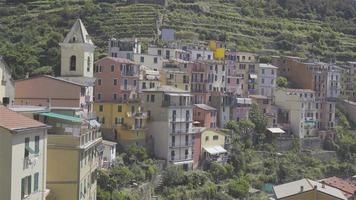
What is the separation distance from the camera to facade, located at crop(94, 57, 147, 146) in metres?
53.7

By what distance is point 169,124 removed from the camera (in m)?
54.3

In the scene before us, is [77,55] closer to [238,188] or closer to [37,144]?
[238,188]

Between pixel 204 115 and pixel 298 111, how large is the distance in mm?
15183

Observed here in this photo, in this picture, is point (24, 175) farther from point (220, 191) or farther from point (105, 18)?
point (105, 18)

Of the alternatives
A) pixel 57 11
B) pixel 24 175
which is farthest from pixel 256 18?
pixel 24 175

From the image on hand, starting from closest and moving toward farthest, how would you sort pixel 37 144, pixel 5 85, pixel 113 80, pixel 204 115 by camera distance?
1. pixel 37 144
2. pixel 5 85
3. pixel 113 80
4. pixel 204 115

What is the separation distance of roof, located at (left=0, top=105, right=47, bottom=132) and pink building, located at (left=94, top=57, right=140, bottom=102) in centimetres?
3162

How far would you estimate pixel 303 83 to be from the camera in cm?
8231

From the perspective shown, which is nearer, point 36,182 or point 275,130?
point 36,182

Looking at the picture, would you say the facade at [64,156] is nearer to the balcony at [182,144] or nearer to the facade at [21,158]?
the facade at [21,158]

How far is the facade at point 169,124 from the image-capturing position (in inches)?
2141

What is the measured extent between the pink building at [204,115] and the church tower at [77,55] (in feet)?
63.5

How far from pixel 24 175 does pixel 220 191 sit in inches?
1243

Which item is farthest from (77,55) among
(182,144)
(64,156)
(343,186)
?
(343,186)
